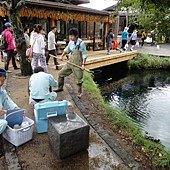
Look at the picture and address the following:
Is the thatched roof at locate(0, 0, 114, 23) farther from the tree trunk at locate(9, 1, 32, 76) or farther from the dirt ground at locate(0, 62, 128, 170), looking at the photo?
the dirt ground at locate(0, 62, 128, 170)

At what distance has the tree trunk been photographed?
8156 mm

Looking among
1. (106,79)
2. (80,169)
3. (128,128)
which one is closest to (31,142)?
(80,169)

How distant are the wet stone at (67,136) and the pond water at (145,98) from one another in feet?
12.8

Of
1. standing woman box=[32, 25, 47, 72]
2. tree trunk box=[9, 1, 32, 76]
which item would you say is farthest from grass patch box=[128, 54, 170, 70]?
standing woman box=[32, 25, 47, 72]

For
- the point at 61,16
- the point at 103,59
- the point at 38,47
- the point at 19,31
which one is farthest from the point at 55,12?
the point at 38,47

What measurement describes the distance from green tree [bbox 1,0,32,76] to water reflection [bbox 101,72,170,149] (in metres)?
4.37

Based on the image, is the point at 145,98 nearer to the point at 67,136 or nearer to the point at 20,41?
the point at 20,41

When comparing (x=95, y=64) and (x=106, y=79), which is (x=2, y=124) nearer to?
(x=95, y=64)

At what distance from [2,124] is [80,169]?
141 cm

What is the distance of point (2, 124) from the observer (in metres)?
3.89

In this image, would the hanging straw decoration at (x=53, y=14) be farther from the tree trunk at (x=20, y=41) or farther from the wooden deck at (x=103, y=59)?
the tree trunk at (x=20, y=41)

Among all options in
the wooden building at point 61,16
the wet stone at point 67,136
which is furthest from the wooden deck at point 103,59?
the wet stone at point 67,136

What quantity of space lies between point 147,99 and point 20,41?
6.81m

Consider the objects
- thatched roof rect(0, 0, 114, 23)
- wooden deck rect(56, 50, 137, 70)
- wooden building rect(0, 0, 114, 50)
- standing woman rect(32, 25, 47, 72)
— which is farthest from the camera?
wooden deck rect(56, 50, 137, 70)
